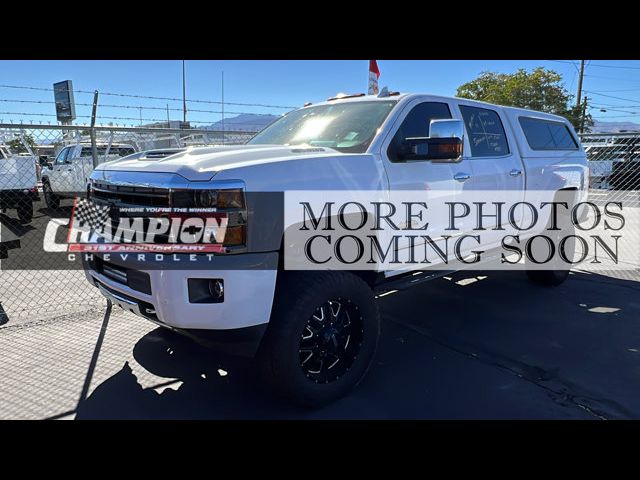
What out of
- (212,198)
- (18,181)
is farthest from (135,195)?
(18,181)

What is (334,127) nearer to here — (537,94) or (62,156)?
(62,156)

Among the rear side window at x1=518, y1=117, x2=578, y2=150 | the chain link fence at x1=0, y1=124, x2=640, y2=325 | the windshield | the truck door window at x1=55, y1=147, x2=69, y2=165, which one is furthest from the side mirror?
the truck door window at x1=55, y1=147, x2=69, y2=165

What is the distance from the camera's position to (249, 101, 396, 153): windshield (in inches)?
137

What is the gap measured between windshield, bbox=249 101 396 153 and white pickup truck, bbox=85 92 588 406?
0.01m

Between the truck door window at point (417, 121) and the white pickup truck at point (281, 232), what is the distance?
0.01 metres

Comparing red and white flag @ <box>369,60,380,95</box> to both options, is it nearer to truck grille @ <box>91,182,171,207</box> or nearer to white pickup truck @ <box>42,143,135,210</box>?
truck grille @ <box>91,182,171,207</box>

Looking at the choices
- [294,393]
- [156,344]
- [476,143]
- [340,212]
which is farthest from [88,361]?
[476,143]

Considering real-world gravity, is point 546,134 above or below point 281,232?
above

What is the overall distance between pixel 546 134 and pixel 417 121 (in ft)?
8.97

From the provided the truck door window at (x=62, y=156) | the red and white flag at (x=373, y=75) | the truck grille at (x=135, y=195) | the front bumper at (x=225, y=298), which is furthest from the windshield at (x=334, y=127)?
the truck door window at (x=62, y=156)

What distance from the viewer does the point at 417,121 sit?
376 centimetres

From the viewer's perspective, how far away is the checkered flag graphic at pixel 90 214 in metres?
3.17

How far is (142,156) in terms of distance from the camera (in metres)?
3.32
